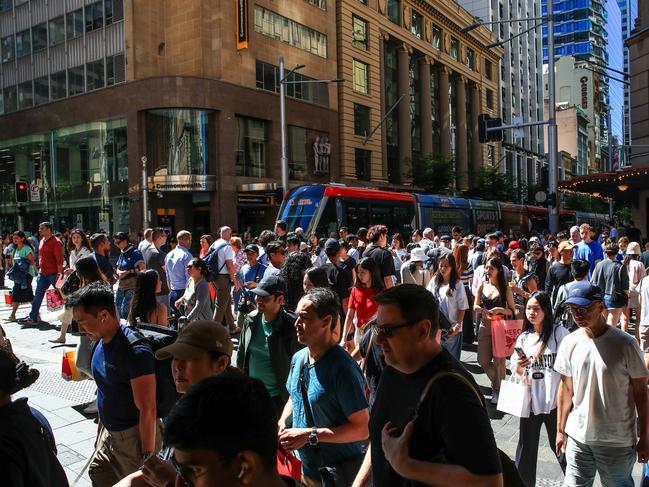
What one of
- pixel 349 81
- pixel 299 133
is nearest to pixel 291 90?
pixel 299 133

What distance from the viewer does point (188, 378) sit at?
8.95 feet

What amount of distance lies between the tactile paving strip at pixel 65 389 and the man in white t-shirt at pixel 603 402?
534 cm

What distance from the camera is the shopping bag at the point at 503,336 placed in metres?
6.04

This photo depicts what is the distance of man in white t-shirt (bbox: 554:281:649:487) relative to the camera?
3322mm

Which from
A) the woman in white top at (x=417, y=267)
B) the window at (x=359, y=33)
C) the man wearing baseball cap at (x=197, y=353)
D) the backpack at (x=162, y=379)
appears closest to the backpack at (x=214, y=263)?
the woman in white top at (x=417, y=267)

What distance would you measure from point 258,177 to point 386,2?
64.7 ft

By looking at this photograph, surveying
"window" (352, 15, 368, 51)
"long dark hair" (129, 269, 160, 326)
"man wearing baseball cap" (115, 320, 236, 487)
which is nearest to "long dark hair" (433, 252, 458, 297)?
"long dark hair" (129, 269, 160, 326)


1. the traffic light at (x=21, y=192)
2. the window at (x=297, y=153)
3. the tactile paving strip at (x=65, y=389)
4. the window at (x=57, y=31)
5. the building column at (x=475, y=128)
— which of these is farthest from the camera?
the building column at (x=475, y=128)

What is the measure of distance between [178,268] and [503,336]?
5207 millimetres

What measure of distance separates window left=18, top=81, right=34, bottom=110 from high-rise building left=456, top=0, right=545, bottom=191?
50.6 meters

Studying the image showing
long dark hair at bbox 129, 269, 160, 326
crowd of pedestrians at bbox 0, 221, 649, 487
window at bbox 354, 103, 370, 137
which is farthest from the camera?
window at bbox 354, 103, 370, 137

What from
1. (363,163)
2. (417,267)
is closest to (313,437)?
(417,267)

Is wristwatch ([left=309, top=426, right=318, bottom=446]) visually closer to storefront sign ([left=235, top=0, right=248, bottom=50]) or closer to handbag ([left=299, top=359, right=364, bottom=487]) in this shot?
handbag ([left=299, top=359, right=364, bottom=487])

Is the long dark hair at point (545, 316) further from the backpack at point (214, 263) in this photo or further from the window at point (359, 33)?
the window at point (359, 33)
